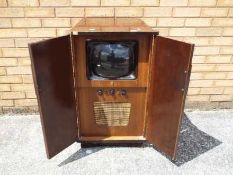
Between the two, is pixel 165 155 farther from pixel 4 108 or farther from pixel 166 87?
pixel 4 108

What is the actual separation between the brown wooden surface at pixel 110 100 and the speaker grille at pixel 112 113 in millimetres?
39

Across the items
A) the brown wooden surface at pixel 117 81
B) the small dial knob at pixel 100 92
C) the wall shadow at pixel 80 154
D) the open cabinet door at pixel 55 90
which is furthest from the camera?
the wall shadow at pixel 80 154

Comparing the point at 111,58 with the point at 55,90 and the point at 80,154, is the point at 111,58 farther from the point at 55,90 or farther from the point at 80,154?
the point at 80,154

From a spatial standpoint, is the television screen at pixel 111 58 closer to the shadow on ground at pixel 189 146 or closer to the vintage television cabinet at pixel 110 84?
the vintage television cabinet at pixel 110 84

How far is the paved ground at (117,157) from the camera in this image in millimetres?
2438

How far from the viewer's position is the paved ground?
8.00ft

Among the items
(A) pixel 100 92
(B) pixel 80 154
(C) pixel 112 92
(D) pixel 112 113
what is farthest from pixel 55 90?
(B) pixel 80 154

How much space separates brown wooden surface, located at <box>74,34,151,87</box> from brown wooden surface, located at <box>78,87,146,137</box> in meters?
0.07

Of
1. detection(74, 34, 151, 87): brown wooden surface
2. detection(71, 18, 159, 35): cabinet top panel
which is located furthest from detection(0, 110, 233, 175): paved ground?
detection(71, 18, 159, 35): cabinet top panel

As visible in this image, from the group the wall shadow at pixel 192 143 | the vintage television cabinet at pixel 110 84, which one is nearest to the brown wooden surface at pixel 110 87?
the vintage television cabinet at pixel 110 84

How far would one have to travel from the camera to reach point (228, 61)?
3168 millimetres

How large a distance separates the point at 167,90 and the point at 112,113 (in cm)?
62

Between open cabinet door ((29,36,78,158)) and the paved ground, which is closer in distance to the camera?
open cabinet door ((29,36,78,158))

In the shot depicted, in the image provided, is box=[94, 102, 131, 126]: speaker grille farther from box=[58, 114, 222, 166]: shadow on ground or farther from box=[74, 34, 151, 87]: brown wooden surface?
box=[58, 114, 222, 166]: shadow on ground
